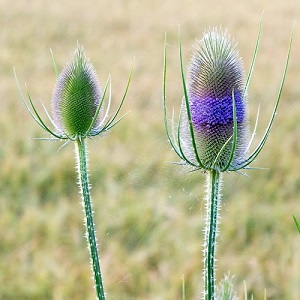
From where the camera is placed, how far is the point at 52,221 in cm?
276

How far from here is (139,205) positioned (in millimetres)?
2855

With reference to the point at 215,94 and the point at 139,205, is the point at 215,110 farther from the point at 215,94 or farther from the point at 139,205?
the point at 139,205

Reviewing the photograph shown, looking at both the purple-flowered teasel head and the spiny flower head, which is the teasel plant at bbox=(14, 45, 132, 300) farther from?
the purple-flowered teasel head

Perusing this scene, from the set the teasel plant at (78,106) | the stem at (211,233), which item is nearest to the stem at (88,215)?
the teasel plant at (78,106)

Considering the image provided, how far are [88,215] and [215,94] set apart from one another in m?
0.25

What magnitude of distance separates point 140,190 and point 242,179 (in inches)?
22.1

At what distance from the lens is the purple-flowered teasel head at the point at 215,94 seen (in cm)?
88

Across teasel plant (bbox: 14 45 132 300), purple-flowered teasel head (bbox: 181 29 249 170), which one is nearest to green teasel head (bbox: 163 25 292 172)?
purple-flowered teasel head (bbox: 181 29 249 170)

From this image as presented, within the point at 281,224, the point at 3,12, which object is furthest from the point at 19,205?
the point at 3,12

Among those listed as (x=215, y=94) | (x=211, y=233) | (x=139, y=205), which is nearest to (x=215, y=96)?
(x=215, y=94)

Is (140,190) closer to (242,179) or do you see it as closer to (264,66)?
(242,179)

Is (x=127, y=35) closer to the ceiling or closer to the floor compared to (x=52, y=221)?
closer to the ceiling

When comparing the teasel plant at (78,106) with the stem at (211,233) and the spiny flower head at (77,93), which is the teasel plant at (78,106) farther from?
the stem at (211,233)

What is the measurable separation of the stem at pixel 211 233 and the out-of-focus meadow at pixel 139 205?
0.74ft
